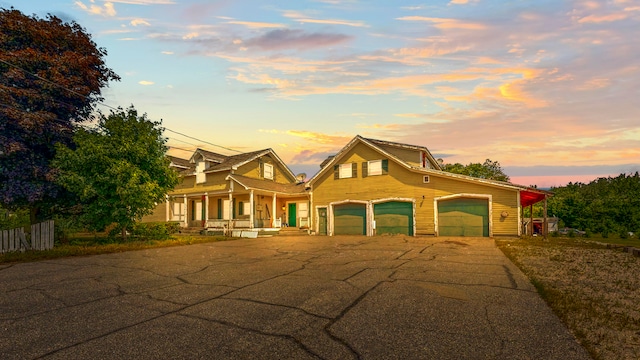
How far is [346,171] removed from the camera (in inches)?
1073

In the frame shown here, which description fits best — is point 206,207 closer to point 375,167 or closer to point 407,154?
point 375,167

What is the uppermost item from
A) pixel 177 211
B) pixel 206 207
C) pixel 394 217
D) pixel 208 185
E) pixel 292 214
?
pixel 208 185

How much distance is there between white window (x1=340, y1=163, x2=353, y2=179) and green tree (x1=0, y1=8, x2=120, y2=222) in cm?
1704

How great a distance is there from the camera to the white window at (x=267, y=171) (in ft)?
110

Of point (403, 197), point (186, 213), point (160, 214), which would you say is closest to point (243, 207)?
point (186, 213)

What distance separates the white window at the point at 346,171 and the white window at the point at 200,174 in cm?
1378

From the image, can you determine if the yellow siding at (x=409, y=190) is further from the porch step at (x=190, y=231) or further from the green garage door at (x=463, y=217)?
the porch step at (x=190, y=231)

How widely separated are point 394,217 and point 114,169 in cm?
1771

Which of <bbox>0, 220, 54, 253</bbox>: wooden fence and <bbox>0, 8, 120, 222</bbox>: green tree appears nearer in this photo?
<bbox>0, 220, 54, 253</bbox>: wooden fence

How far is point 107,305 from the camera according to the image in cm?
649

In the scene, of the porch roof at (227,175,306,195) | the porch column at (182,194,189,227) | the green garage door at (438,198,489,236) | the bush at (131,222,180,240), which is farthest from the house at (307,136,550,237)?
the porch column at (182,194,189,227)

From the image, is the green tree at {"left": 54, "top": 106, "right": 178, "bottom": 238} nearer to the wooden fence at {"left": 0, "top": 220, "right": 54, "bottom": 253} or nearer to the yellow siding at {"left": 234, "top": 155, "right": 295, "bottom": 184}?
the wooden fence at {"left": 0, "top": 220, "right": 54, "bottom": 253}

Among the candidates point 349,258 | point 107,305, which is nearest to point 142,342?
point 107,305

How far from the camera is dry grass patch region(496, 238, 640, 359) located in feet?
15.1
